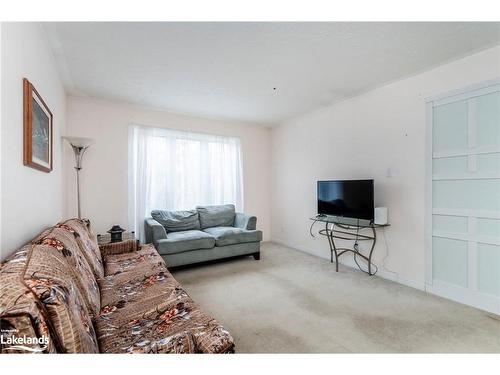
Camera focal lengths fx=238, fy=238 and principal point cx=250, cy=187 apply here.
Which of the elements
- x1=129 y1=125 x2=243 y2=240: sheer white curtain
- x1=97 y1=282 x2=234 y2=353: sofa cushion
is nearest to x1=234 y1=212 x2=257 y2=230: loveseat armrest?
x1=129 y1=125 x2=243 y2=240: sheer white curtain

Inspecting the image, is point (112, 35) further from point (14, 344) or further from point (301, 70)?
point (14, 344)

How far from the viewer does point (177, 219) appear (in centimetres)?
379

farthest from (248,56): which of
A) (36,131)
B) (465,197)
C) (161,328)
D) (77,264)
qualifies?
(465,197)

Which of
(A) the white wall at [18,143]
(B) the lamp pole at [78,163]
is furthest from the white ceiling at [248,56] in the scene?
(B) the lamp pole at [78,163]

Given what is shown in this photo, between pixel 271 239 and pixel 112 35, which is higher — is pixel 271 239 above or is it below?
below

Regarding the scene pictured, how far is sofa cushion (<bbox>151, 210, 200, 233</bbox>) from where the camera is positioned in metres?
3.69

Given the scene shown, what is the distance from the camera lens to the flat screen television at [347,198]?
2.92 m

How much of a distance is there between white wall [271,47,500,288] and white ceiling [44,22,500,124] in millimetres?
184

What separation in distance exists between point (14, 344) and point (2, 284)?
221mm

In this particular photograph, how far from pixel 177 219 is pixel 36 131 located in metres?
2.29

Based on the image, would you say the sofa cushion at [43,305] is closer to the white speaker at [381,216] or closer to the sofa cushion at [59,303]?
the sofa cushion at [59,303]

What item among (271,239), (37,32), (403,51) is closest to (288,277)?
(271,239)

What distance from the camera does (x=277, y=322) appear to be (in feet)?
6.59
